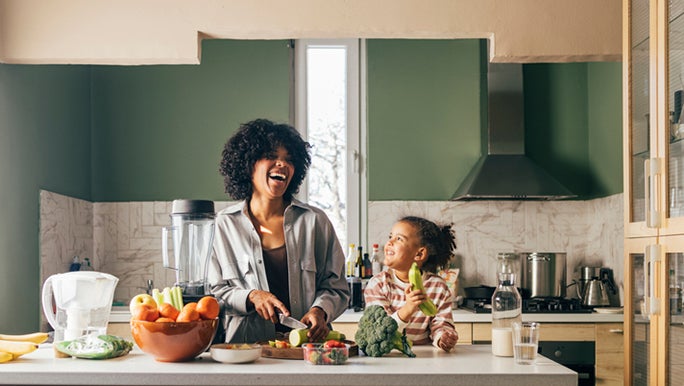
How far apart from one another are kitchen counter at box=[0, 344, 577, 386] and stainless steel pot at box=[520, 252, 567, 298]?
2504mm

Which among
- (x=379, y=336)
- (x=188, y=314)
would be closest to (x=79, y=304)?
(x=188, y=314)

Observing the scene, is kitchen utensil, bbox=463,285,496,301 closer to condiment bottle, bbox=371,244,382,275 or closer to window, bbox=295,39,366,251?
condiment bottle, bbox=371,244,382,275

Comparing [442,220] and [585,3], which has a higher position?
[585,3]

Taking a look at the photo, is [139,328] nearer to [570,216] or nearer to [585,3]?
[585,3]

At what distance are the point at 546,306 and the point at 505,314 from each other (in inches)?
83.7

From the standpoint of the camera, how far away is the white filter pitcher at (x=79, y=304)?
103 inches

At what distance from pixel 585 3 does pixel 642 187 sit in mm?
962

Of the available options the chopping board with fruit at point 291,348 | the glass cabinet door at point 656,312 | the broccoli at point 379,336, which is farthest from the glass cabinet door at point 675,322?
the chopping board with fruit at point 291,348

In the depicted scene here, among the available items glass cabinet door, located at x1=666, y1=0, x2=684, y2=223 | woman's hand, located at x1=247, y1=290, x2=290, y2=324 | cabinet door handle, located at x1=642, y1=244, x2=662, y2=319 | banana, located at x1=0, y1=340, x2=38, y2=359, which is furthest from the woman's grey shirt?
glass cabinet door, located at x1=666, y1=0, x2=684, y2=223

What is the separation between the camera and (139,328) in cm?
237

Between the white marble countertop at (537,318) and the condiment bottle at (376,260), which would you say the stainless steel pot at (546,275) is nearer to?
the white marble countertop at (537,318)

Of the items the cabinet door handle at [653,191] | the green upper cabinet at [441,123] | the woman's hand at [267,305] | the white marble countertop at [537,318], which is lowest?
the white marble countertop at [537,318]

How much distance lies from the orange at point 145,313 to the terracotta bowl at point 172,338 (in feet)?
0.06

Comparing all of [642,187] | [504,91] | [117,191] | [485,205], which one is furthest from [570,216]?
[117,191]
